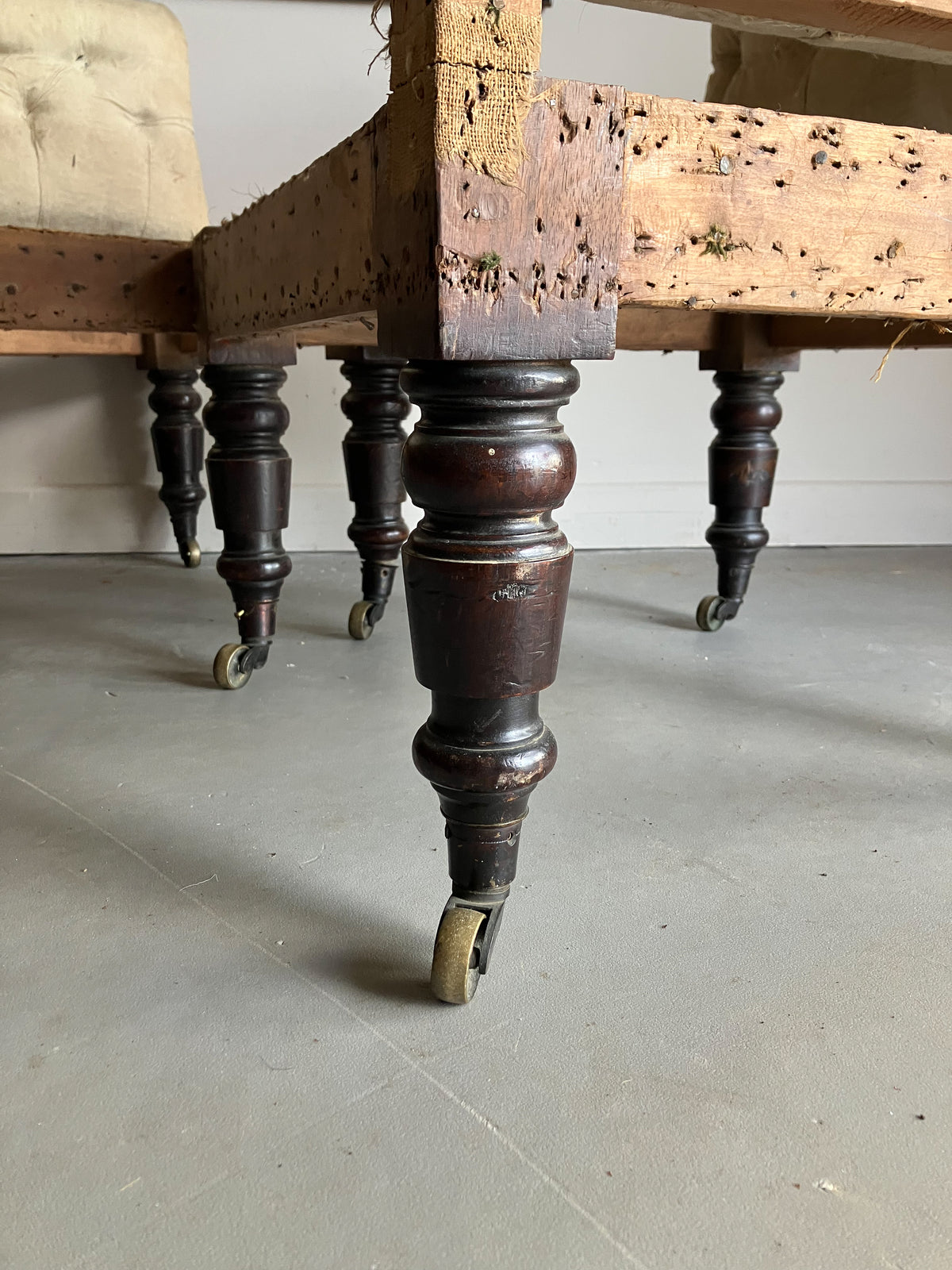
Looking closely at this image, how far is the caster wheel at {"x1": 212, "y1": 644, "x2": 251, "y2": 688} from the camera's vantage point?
1.35m

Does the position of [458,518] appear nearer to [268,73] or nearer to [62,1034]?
[62,1034]

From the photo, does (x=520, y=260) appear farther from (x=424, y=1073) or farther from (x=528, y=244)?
(x=424, y=1073)

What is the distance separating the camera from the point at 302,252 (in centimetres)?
79

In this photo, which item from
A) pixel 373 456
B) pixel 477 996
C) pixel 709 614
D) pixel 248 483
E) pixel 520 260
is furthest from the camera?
pixel 709 614

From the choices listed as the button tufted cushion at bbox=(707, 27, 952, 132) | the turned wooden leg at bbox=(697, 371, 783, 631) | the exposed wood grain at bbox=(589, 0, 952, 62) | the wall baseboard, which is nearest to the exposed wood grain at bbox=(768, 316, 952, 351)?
the turned wooden leg at bbox=(697, 371, 783, 631)

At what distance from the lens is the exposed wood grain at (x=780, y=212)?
0.60m

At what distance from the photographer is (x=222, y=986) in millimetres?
685

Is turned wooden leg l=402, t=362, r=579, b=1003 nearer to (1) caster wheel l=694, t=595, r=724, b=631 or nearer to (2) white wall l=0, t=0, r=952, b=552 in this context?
(1) caster wheel l=694, t=595, r=724, b=631

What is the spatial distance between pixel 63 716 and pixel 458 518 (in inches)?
32.6

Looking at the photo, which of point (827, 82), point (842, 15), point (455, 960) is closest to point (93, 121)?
point (827, 82)

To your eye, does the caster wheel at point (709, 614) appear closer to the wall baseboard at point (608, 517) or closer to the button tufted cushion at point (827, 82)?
the button tufted cushion at point (827, 82)

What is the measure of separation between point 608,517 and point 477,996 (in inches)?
80.1

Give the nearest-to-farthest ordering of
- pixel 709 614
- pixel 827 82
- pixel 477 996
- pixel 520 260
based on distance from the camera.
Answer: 1. pixel 520 260
2. pixel 477 996
3. pixel 827 82
4. pixel 709 614

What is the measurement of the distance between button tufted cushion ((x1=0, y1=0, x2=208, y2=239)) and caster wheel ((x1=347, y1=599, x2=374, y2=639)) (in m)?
0.62
